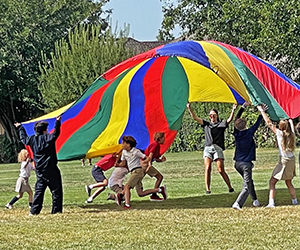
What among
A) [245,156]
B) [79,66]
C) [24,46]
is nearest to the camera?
[245,156]

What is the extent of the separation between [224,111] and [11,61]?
11.5 m

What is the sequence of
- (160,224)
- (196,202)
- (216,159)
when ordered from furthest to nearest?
(216,159) < (196,202) < (160,224)

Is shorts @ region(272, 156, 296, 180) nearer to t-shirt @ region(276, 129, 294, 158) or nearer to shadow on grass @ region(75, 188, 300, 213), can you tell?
t-shirt @ region(276, 129, 294, 158)

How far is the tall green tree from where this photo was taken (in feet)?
109

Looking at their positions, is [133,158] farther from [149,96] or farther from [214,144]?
[149,96]

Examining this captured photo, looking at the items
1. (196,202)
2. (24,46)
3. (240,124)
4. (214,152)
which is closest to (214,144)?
(214,152)

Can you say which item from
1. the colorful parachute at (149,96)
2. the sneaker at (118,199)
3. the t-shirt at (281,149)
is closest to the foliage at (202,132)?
the colorful parachute at (149,96)

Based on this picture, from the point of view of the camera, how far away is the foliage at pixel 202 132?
89.8 ft

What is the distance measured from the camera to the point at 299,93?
35.9ft

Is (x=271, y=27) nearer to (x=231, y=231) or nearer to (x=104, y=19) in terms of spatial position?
(x=231, y=231)

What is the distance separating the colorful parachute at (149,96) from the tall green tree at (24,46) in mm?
19819

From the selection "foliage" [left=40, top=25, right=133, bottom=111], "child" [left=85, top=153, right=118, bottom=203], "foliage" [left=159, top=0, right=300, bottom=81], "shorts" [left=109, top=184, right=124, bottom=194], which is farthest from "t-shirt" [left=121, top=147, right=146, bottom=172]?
"foliage" [left=40, top=25, right=133, bottom=111]

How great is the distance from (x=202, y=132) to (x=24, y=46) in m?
10.3

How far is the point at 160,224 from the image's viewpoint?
8531 mm
